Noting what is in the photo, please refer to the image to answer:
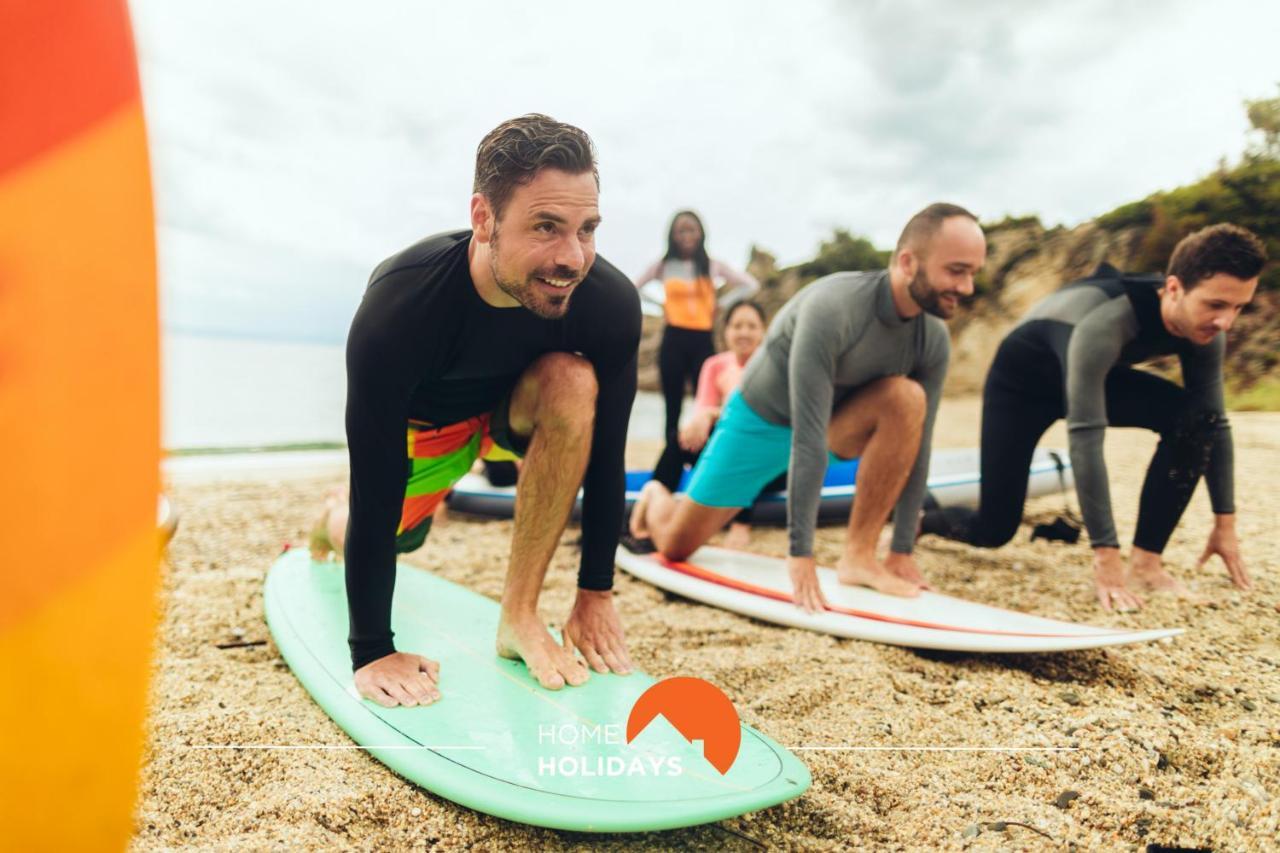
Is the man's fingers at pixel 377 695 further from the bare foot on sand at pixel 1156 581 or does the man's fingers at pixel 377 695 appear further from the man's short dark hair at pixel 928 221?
the bare foot on sand at pixel 1156 581

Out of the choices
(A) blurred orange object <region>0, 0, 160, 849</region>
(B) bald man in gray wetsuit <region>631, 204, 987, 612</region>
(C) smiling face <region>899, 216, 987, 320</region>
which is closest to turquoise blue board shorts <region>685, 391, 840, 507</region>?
(B) bald man in gray wetsuit <region>631, 204, 987, 612</region>

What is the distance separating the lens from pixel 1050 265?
11.5 metres

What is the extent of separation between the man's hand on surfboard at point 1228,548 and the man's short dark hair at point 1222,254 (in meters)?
0.80

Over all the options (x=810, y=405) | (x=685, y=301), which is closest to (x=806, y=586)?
(x=810, y=405)

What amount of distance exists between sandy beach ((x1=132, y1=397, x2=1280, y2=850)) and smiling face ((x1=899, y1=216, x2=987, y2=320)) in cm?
107

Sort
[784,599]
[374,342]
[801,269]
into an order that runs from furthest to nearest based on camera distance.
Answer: [801,269]
[784,599]
[374,342]

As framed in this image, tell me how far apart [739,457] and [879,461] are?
1.63 ft

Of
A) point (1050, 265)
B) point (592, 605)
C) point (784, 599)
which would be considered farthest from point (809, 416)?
point (1050, 265)

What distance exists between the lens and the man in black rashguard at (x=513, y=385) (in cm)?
148

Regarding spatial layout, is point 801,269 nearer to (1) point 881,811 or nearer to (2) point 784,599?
(2) point 784,599

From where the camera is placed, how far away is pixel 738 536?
3607 mm

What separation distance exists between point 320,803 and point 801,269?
8750mm

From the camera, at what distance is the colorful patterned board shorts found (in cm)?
205

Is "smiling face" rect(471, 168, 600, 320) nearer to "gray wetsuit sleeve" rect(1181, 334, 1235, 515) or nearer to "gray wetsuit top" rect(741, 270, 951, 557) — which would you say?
"gray wetsuit top" rect(741, 270, 951, 557)
